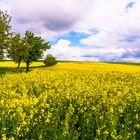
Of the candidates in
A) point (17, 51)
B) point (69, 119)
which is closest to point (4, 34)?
point (17, 51)

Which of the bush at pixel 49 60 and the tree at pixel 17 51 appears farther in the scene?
the bush at pixel 49 60

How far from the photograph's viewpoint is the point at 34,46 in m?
69.6

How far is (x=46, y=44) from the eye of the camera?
71188 mm

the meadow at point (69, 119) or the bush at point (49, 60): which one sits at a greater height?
the bush at point (49, 60)

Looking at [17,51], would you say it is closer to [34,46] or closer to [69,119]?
[34,46]

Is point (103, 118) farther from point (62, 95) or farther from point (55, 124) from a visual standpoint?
point (62, 95)

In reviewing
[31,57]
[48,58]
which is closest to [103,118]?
[31,57]

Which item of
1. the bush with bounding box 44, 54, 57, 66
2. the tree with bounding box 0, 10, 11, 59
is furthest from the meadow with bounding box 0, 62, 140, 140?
the bush with bounding box 44, 54, 57, 66

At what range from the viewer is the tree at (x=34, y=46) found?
68688 millimetres

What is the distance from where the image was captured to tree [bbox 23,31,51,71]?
68.7m

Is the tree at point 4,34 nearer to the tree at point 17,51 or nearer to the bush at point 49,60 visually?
the tree at point 17,51

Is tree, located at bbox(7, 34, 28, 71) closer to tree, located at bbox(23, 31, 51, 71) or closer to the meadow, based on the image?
tree, located at bbox(23, 31, 51, 71)

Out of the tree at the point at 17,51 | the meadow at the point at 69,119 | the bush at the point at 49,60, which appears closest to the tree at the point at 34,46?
the tree at the point at 17,51

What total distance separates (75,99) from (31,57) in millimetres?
52494
